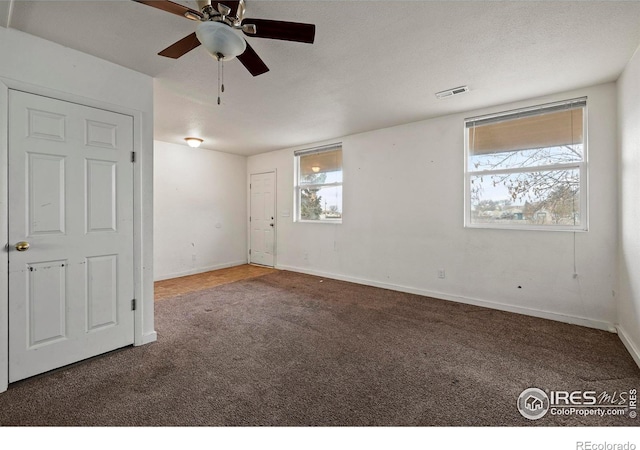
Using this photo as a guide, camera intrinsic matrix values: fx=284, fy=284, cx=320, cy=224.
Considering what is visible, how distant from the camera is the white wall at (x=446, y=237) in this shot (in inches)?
113

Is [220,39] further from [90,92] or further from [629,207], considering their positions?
[629,207]

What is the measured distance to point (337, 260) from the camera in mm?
4961

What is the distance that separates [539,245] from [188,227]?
5.42 m

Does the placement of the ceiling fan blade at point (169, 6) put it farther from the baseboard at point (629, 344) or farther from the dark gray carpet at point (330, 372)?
the baseboard at point (629, 344)

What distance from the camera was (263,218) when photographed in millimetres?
6098

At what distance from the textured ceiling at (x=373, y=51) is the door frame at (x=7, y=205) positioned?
391 millimetres

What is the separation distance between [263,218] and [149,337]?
3.72m

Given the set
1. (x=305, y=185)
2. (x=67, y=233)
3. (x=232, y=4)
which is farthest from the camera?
(x=305, y=185)

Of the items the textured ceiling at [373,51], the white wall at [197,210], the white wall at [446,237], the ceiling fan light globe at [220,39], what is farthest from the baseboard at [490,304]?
the ceiling fan light globe at [220,39]

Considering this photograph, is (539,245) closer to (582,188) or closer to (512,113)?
(582,188)

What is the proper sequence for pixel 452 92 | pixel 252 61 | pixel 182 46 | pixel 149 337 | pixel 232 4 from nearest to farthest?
pixel 232 4 < pixel 182 46 < pixel 252 61 < pixel 149 337 < pixel 452 92

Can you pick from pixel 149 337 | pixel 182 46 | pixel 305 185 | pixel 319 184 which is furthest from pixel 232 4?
pixel 305 185

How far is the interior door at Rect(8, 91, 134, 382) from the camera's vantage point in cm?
196

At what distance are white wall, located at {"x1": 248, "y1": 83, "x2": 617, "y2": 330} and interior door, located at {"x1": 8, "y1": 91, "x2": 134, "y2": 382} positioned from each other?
3.17m
